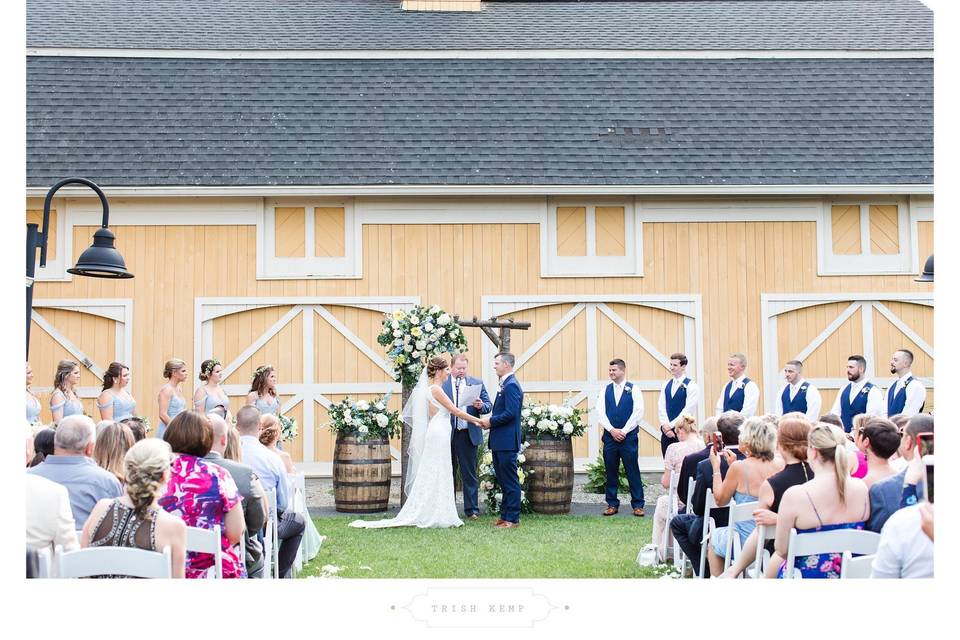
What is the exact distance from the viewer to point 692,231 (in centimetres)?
1157

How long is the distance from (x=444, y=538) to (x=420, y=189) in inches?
189

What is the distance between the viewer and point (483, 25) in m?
14.9

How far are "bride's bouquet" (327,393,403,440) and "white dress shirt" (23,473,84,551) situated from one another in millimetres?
5381

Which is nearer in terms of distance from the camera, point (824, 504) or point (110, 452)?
point (824, 504)

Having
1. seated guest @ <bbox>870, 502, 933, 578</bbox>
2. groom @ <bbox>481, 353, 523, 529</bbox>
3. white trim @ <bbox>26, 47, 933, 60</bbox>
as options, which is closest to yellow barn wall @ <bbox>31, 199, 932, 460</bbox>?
groom @ <bbox>481, 353, 523, 529</bbox>

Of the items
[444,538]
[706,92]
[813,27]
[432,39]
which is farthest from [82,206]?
[813,27]

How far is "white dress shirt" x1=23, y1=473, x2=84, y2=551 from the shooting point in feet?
12.4

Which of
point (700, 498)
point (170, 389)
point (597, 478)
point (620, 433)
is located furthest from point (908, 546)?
point (597, 478)

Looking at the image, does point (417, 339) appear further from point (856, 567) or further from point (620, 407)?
point (856, 567)

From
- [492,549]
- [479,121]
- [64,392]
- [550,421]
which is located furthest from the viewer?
[479,121]

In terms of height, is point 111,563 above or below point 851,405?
below

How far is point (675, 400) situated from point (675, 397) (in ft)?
0.11

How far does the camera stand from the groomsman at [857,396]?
32.6ft

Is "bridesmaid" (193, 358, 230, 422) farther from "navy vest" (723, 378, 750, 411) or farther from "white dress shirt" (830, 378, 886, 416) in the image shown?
"white dress shirt" (830, 378, 886, 416)
